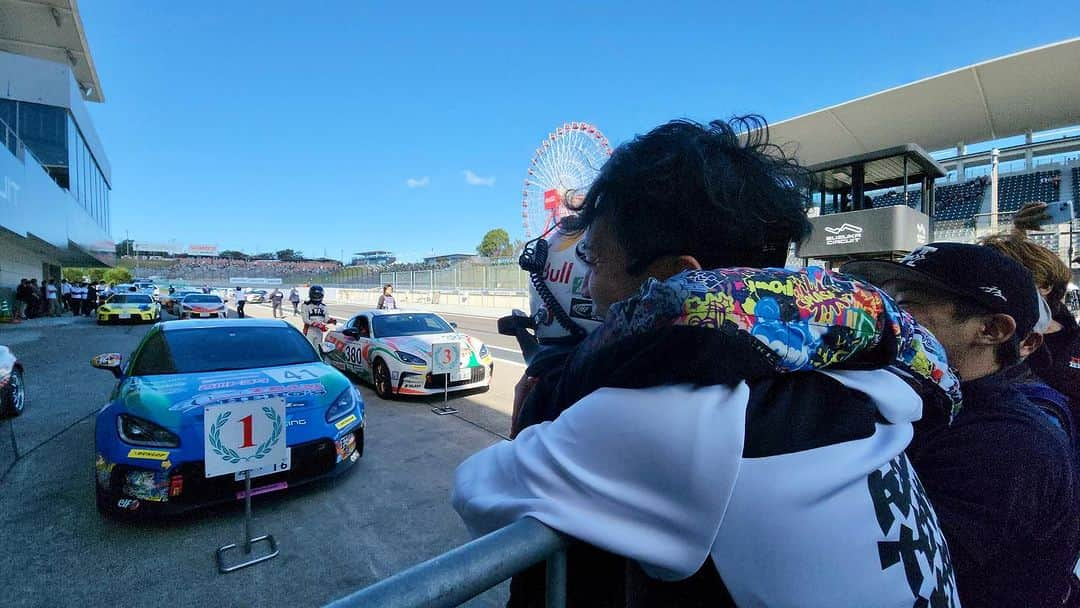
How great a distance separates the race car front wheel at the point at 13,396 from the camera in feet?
20.2

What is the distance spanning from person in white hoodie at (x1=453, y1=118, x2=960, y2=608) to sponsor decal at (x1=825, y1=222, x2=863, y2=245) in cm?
1158

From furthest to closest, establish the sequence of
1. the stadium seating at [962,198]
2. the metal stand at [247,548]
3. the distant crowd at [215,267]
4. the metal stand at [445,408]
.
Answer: the distant crowd at [215,267] < the stadium seating at [962,198] < the metal stand at [445,408] < the metal stand at [247,548]

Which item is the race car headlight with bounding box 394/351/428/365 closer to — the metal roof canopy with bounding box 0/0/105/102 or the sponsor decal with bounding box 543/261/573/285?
the sponsor decal with bounding box 543/261/573/285

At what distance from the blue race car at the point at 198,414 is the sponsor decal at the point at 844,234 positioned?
34.8 feet

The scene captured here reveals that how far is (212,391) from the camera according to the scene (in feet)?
12.8

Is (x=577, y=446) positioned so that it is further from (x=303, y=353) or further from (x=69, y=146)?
(x=69, y=146)

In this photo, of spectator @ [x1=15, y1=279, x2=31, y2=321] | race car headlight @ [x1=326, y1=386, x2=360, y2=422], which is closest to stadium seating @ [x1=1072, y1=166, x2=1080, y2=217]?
race car headlight @ [x1=326, y1=386, x2=360, y2=422]

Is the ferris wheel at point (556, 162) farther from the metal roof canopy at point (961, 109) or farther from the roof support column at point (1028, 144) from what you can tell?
the roof support column at point (1028, 144)

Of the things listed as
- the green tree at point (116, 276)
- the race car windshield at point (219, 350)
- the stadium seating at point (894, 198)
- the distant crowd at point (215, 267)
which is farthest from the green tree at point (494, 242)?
the race car windshield at point (219, 350)

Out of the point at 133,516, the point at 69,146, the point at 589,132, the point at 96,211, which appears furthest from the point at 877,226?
the point at 96,211

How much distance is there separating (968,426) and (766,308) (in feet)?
2.89

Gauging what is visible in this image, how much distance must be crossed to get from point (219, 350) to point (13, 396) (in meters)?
3.95

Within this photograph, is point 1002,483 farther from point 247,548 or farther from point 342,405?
point 342,405

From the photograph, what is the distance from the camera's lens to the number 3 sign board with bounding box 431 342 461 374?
24.0 ft
